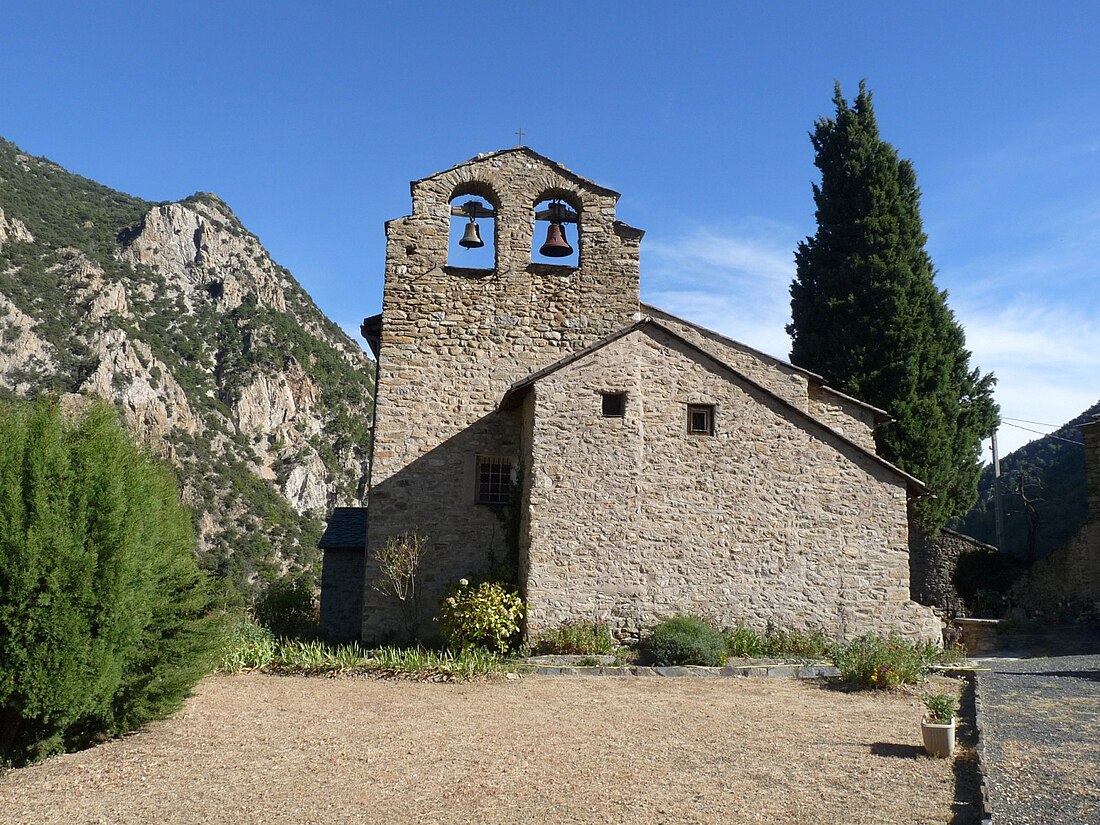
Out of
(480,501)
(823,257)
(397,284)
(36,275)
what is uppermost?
(36,275)

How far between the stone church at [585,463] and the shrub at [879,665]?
1497 millimetres

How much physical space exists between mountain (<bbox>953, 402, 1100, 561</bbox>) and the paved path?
13.5 m

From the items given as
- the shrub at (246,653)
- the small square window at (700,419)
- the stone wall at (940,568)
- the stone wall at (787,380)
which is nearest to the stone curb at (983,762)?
the small square window at (700,419)

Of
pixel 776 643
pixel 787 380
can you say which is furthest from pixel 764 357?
pixel 776 643

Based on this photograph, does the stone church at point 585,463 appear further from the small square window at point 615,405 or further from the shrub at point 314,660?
the shrub at point 314,660

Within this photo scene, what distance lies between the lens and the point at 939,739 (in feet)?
23.8

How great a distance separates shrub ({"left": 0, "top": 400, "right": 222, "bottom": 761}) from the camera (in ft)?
22.2

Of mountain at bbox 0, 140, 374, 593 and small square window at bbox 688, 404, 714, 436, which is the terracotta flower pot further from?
mountain at bbox 0, 140, 374, 593

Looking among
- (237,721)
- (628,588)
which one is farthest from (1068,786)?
(237,721)

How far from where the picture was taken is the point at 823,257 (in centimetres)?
2378

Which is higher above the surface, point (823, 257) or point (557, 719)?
point (823, 257)

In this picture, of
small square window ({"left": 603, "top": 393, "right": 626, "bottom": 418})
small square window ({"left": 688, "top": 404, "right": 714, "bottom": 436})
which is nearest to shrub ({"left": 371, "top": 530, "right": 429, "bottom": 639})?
small square window ({"left": 603, "top": 393, "right": 626, "bottom": 418})

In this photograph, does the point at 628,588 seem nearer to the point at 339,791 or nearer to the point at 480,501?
the point at 480,501

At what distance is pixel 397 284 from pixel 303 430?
145 feet
